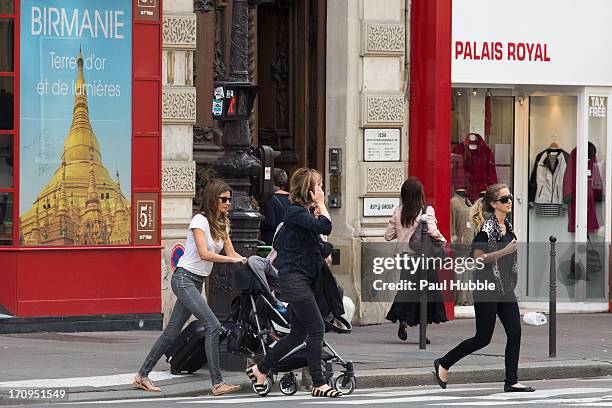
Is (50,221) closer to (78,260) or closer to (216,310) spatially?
(78,260)

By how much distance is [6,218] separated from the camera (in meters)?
16.6

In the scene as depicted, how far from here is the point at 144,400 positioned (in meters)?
12.1

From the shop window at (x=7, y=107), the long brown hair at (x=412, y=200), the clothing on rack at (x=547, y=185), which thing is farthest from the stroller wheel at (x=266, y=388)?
the clothing on rack at (x=547, y=185)

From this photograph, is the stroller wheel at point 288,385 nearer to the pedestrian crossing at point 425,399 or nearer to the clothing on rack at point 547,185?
the pedestrian crossing at point 425,399

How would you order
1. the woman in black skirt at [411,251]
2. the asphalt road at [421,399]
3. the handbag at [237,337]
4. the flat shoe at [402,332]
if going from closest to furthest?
the asphalt road at [421,399], the handbag at [237,337], the woman in black skirt at [411,251], the flat shoe at [402,332]

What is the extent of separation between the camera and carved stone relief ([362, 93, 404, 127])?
18.6 meters

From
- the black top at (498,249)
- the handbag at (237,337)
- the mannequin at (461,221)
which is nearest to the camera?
the black top at (498,249)

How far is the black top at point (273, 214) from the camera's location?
56.2 feet

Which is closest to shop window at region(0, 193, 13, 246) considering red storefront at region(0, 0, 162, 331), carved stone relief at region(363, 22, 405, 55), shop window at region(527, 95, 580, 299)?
red storefront at region(0, 0, 162, 331)

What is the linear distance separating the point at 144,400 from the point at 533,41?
9547 mm

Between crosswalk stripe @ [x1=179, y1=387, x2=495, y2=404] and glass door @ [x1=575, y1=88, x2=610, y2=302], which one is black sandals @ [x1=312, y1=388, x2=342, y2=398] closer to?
crosswalk stripe @ [x1=179, y1=387, x2=495, y2=404]

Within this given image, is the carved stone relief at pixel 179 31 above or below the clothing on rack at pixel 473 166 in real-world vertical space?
above

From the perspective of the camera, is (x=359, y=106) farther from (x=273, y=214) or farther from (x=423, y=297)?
(x=423, y=297)

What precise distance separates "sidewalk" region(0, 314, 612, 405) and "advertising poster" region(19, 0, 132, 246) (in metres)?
1.32
